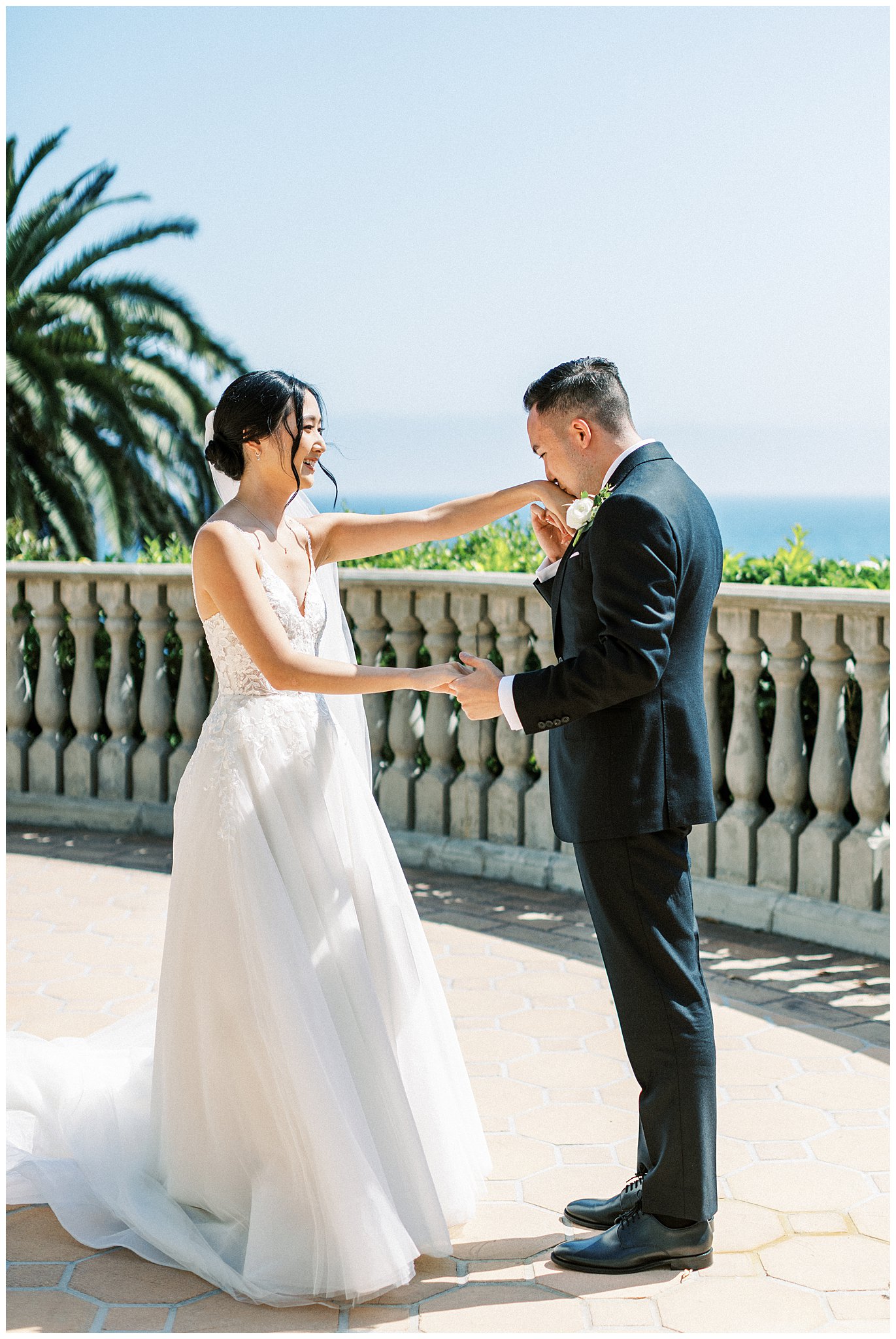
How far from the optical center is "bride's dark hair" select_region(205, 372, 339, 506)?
3.49 metres

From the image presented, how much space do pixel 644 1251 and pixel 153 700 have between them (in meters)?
5.27

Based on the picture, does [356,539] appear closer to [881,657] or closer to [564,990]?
[564,990]

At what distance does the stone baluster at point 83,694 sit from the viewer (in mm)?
7875

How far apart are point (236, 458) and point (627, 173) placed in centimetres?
9441

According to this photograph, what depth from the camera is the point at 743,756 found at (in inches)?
233

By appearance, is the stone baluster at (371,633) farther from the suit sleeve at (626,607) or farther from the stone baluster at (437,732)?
the suit sleeve at (626,607)

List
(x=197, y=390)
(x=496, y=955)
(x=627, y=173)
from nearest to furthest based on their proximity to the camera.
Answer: (x=496, y=955), (x=197, y=390), (x=627, y=173)

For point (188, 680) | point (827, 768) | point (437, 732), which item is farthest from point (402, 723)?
point (827, 768)

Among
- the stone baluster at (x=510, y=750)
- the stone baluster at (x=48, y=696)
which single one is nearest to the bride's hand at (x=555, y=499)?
the stone baluster at (x=510, y=750)

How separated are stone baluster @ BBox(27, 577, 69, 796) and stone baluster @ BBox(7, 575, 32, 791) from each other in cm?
6

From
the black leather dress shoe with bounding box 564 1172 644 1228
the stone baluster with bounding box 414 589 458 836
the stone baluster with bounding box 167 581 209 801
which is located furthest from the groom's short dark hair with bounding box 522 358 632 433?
the stone baluster with bounding box 167 581 209 801

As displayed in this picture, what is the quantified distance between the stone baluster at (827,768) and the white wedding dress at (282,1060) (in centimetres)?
262

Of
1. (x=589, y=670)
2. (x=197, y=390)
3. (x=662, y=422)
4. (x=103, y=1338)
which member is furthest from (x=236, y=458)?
(x=662, y=422)

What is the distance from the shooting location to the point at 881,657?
17.7 feet
